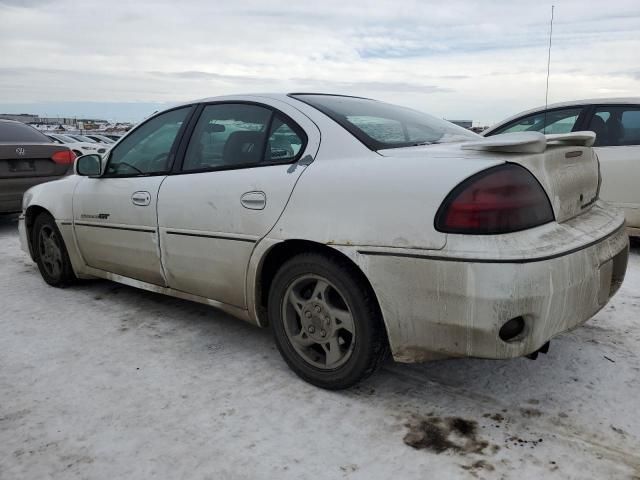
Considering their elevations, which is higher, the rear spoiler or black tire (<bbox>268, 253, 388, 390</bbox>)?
the rear spoiler

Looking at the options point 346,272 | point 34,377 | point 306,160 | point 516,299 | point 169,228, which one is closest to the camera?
point 516,299

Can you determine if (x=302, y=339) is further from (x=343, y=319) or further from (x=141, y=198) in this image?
(x=141, y=198)

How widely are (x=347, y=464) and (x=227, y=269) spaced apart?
1.27 meters

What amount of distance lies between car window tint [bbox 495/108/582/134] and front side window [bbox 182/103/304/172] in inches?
138

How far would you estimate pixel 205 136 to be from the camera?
330 cm

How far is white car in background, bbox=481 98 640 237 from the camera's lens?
517 cm

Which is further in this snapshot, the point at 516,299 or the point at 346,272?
the point at 346,272

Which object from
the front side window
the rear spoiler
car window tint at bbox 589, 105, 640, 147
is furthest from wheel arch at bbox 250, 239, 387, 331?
car window tint at bbox 589, 105, 640, 147

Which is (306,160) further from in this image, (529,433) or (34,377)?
(34,377)

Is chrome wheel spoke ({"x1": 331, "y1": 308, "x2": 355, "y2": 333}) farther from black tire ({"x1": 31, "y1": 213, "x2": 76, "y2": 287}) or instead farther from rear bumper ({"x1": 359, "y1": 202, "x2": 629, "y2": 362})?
black tire ({"x1": 31, "y1": 213, "x2": 76, "y2": 287})

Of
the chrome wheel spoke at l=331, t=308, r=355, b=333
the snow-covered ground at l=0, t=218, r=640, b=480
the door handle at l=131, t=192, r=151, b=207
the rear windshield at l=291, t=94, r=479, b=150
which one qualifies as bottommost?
the snow-covered ground at l=0, t=218, r=640, b=480

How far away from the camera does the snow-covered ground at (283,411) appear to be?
82.1 inches

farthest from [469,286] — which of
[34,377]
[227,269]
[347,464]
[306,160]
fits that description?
[34,377]

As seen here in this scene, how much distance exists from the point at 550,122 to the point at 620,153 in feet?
2.54
